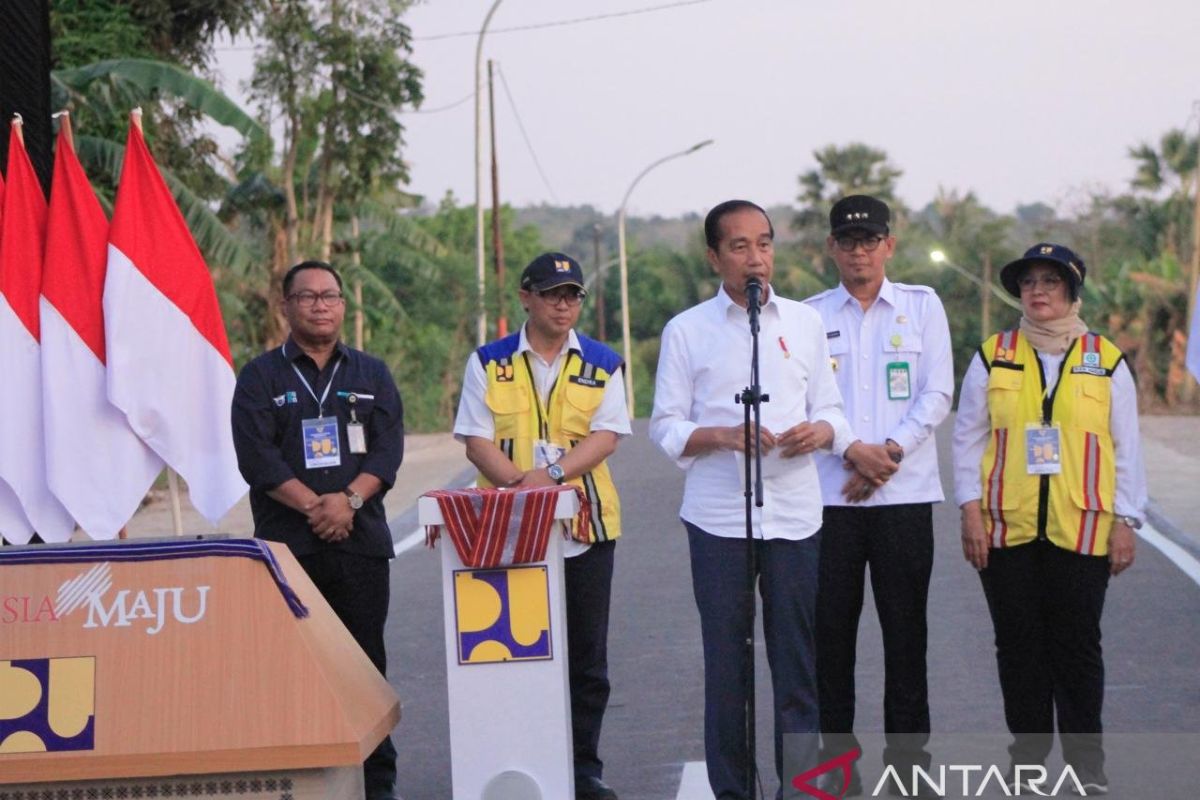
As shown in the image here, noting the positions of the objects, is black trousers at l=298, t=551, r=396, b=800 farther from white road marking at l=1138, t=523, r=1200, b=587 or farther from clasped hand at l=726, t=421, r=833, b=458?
white road marking at l=1138, t=523, r=1200, b=587

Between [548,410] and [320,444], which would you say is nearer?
[320,444]

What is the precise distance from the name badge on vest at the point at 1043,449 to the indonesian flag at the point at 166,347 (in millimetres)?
3525

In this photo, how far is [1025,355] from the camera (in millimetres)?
6711

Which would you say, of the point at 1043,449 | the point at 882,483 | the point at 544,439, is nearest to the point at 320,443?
the point at 544,439

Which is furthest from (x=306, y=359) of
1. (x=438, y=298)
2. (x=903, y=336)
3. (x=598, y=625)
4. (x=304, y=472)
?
(x=438, y=298)

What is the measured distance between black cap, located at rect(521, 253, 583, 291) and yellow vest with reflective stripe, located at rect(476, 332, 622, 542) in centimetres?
32

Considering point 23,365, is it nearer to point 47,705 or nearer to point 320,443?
point 320,443

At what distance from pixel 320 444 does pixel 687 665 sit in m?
3.87

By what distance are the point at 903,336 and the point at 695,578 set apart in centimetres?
131

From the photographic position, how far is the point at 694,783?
24.4 ft

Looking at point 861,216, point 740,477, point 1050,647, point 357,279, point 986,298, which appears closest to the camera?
point 740,477

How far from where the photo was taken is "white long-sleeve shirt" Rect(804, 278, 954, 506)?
679cm

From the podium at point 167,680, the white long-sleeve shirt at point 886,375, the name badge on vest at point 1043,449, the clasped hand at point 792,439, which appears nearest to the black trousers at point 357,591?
the podium at point 167,680

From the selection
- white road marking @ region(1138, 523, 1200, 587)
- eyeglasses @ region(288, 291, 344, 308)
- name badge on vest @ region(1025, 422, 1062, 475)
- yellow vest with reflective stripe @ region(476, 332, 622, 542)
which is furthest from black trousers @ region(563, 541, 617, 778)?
white road marking @ region(1138, 523, 1200, 587)
